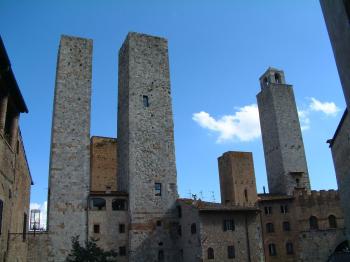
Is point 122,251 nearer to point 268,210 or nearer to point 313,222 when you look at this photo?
point 268,210

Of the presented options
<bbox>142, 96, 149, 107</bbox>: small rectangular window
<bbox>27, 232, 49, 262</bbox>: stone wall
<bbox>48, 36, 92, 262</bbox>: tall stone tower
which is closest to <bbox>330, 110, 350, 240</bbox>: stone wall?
<bbox>142, 96, 149, 107</bbox>: small rectangular window

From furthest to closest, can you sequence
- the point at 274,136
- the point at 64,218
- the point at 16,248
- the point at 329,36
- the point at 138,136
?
the point at 274,136, the point at 138,136, the point at 64,218, the point at 16,248, the point at 329,36

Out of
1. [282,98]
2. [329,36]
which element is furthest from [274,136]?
[329,36]

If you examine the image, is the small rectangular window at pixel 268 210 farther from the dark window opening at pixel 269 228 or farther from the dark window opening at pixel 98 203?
the dark window opening at pixel 98 203

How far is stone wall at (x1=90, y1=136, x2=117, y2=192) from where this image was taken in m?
40.4

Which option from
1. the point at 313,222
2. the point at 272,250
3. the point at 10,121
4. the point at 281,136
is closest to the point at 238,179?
the point at 272,250

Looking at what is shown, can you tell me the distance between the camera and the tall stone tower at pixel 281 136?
A: 148 ft

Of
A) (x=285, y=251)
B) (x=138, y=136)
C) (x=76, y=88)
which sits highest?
(x=76, y=88)

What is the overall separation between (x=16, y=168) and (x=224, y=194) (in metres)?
28.8

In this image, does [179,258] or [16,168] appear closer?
[16,168]

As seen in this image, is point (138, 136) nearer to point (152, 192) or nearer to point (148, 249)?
point (152, 192)

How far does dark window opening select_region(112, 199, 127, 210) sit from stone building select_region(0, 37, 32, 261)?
11546 millimetres

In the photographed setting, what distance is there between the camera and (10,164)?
54.2ft

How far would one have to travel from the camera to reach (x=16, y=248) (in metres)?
19.7
